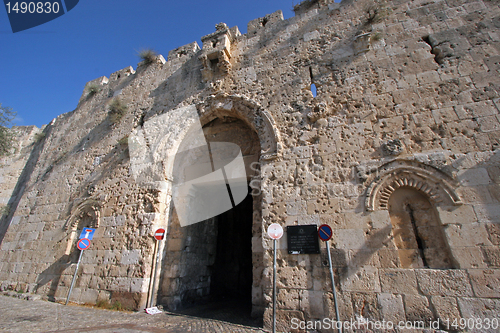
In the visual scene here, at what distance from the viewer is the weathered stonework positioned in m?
4.07

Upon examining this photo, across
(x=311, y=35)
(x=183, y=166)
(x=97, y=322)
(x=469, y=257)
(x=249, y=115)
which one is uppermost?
(x=311, y=35)

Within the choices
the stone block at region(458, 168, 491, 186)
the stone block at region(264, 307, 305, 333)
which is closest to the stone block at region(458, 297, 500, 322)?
the stone block at region(458, 168, 491, 186)

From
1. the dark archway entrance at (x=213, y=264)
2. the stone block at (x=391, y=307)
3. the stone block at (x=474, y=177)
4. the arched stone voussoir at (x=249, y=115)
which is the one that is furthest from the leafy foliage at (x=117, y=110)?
the stone block at (x=474, y=177)

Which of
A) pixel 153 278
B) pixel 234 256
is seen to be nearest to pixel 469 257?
pixel 153 278

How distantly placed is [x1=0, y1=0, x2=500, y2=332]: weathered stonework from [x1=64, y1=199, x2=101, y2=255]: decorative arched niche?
0.14ft

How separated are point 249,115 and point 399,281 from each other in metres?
4.86

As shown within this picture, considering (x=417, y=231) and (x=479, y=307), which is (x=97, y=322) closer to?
(x=417, y=231)

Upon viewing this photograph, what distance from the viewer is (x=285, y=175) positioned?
17.5ft

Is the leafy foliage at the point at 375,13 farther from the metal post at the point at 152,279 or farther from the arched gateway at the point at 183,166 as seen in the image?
the metal post at the point at 152,279

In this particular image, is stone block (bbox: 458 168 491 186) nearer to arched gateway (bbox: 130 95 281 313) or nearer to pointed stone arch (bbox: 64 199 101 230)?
arched gateway (bbox: 130 95 281 313)

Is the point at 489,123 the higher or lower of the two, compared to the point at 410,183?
higher

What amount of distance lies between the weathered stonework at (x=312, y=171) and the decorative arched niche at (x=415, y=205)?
2 centimetres

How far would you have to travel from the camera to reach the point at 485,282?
11.8ft

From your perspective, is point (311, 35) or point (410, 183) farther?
point (311, 35)
